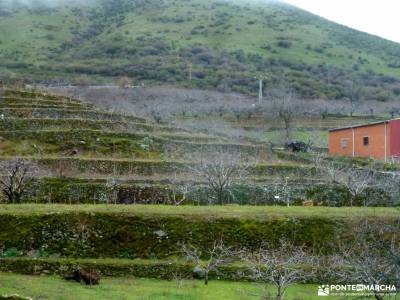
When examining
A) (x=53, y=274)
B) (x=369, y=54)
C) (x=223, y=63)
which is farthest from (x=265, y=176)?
(x=369, y=54)

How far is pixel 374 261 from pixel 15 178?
718 inches

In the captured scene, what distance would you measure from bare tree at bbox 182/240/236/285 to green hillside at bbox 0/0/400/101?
5935 centimetres

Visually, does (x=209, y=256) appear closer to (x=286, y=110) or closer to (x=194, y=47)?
(x=286, y=110)

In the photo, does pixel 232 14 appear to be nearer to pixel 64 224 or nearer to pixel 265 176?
pixel 265 176

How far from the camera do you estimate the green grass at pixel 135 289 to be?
15931 millimetres

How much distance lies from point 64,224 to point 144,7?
378 feet

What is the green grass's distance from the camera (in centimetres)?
1593

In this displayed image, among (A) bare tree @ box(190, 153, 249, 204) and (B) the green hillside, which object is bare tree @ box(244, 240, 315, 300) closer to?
(A) bare tree @ box(190, 153, 249, 204)

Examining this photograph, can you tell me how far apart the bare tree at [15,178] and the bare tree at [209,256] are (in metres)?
9.77
